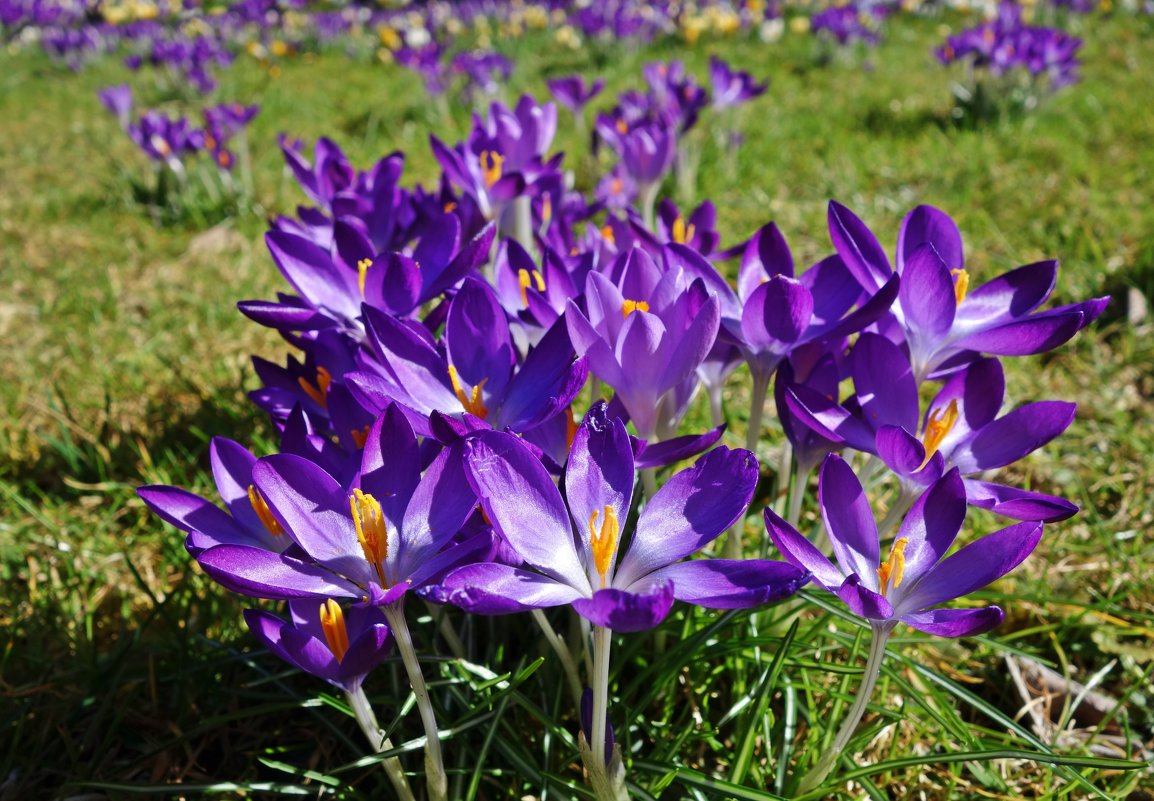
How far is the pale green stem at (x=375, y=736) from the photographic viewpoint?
1.10 metres

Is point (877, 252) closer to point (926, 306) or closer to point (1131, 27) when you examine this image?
point (926, 306)

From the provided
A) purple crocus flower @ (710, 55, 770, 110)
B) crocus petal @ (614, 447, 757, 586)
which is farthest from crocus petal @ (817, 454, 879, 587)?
purple crocus flower @ (710, 55, 770, 110)

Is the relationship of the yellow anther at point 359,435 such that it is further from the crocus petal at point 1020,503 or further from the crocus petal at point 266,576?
the crocus petal at point 1020,503

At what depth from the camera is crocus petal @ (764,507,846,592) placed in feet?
3.17

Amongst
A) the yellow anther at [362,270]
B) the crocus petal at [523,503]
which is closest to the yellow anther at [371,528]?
the crocus petal at [523,503]

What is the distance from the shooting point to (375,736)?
1.15 metres

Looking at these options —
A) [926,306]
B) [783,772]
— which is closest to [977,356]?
[926,306]

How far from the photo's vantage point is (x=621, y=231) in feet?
5.85

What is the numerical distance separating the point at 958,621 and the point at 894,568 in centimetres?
10

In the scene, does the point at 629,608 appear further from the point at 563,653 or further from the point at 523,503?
the point at 563,653

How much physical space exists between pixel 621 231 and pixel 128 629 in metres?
1.32

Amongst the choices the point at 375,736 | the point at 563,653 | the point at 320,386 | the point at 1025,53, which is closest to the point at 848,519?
the point at 563,653

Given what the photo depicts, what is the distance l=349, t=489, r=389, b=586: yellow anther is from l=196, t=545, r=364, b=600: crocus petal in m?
0.05

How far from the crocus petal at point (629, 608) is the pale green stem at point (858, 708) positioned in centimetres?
34
